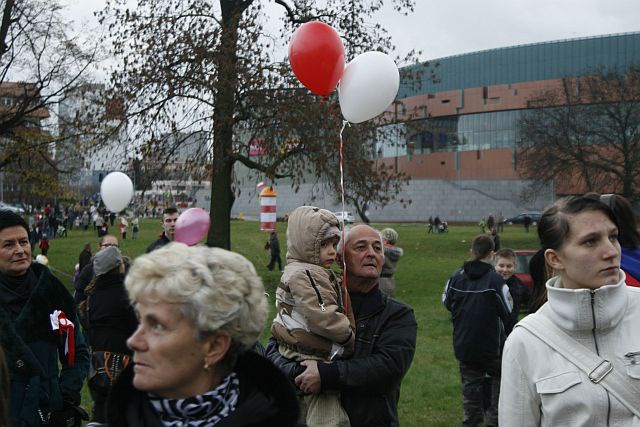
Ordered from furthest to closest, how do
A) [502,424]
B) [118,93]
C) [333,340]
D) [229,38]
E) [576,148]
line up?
[576,148] < [118,93] < [229,38] < [333,340] < [502,424]

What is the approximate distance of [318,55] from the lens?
16.7 feet

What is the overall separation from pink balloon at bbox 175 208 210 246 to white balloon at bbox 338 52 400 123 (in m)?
2.42

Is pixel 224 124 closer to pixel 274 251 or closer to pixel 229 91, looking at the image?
pixel 229 91

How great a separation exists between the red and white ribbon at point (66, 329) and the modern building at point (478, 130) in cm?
6176

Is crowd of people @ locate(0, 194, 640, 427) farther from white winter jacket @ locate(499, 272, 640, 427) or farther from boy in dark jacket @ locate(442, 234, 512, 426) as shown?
boy in dark jacket @ locate(442, 234, 512, 426)

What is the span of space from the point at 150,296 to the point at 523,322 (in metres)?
1.47

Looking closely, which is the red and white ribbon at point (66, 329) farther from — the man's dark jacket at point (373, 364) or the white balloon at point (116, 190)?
the white balloon at point (116, 190)

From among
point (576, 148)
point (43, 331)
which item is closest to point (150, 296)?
point (43, 331)

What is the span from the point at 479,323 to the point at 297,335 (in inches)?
127

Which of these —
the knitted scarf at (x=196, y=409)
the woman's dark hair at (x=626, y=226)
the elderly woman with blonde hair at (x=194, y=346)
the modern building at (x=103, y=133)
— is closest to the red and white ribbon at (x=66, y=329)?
the elderly woman with blonde hair at (x=194, y=346)

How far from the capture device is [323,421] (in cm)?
356

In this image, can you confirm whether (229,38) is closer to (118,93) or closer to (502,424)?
(118,93)

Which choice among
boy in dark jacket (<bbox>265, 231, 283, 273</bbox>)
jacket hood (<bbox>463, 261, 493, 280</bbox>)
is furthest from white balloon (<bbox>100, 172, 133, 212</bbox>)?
boy in dark jacket (<bbox>265, 231, 283, 273</bbox>)

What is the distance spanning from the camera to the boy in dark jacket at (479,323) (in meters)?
6.36
